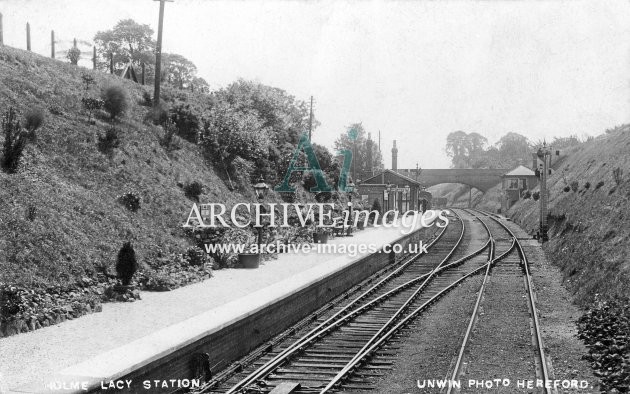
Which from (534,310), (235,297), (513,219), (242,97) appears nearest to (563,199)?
(513,219)

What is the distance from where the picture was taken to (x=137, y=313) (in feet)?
45.9

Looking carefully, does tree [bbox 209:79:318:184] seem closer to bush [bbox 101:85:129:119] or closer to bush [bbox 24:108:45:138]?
bush [bbox 101:85:129:119]

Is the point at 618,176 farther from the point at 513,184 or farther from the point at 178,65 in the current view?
the point at 178,65

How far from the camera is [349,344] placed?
43.7 ft

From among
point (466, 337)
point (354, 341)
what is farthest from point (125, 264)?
point (466, 337)

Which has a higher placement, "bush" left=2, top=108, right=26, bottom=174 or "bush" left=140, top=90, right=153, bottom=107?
"bush" left=140, top=90, right=153, bottom=107

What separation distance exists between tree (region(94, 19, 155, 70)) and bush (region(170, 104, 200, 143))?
118 feet

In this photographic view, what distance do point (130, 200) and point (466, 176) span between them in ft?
221

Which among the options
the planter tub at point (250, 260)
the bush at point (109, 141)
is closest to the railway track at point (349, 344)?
the planter tub at point (250, 260)

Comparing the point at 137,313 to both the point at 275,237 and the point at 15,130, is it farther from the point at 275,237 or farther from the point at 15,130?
the point at 275,237

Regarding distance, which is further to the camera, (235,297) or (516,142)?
(516,142)

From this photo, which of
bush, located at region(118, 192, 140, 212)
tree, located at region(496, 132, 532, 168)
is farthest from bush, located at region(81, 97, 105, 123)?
tree, located at region(496, 132, 532, 168)

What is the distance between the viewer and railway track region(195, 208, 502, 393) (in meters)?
10.7

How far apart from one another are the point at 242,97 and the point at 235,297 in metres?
30.1
